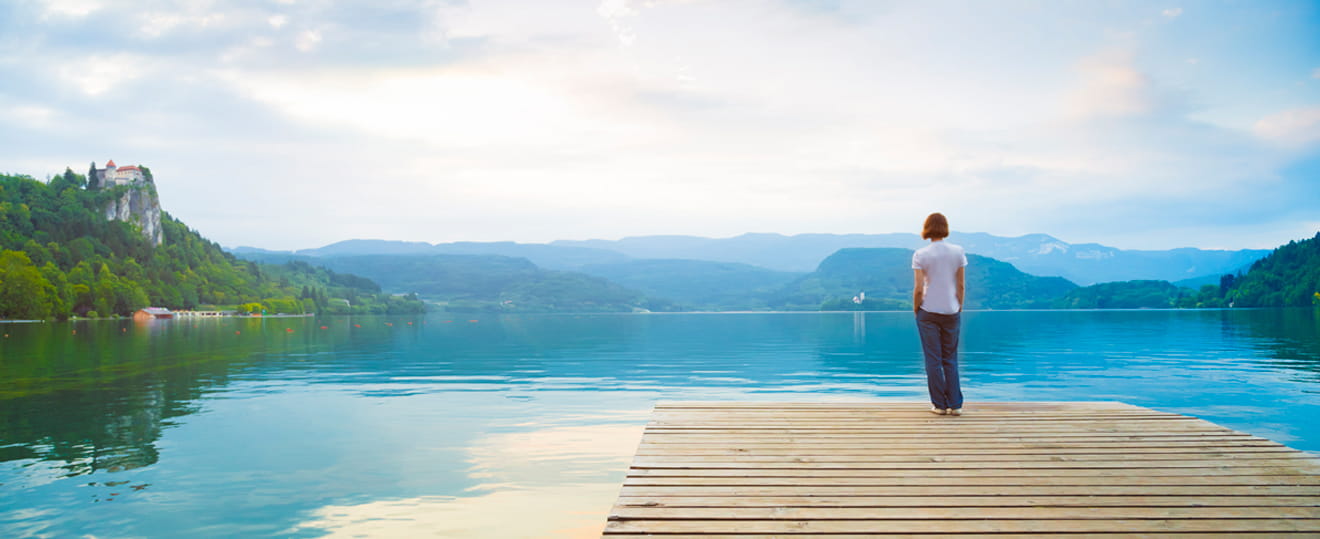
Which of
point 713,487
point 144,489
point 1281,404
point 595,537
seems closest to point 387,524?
point 595,537

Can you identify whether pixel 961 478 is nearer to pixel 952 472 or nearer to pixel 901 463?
pixel 952 472

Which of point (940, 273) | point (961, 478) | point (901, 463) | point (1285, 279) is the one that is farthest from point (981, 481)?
point (1285, 279)

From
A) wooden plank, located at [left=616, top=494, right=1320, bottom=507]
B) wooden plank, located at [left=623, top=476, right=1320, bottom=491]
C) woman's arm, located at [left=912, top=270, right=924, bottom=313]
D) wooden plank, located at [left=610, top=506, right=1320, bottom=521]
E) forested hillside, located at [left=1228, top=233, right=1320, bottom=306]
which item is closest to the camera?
wooden plank, located at [left=610, top=506, right=1320, bottom=521]

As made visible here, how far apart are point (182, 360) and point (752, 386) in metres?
31.5

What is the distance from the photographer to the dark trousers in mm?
10836

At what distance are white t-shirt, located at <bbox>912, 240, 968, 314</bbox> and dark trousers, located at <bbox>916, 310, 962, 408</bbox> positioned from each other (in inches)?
5.7

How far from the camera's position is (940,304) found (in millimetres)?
10789

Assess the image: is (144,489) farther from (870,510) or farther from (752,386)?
(752,386)

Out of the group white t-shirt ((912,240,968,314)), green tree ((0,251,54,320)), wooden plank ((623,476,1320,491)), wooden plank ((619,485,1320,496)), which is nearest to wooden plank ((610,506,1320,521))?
wooden plank ((619,485,1320,496))

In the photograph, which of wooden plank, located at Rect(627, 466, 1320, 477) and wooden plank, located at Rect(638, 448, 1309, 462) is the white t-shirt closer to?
wooden plank, located at Rect(638, 448, 1309, 462)

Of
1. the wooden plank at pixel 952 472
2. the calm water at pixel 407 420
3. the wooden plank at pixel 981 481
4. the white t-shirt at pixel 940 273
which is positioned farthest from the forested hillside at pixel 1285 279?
the wooden plank at pixel 981 481

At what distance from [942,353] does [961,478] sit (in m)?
3.45

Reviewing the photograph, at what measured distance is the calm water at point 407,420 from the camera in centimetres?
1170

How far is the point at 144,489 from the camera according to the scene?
12711 millimetres
